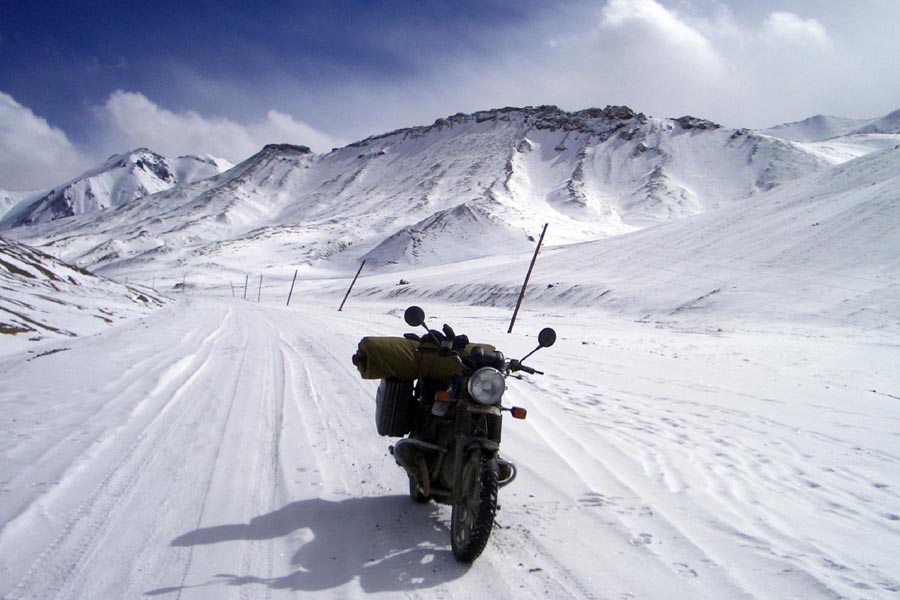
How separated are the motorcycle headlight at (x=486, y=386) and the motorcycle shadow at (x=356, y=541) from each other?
1088 millimetres

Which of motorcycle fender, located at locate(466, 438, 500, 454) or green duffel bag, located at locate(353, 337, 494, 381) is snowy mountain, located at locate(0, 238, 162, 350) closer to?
green duffel bag, located at locate(353, 337, 494, 381)

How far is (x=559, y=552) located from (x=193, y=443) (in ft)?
12.7

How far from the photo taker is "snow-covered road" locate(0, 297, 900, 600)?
11.1 feet

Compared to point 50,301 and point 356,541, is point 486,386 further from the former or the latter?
point 50,301

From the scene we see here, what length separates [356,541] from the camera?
383 centimetres

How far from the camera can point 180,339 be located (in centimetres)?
1362

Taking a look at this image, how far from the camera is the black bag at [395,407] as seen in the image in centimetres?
439

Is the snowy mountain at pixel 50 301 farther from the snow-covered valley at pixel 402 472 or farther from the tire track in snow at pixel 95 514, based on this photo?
the tire track in snow at pixel 95 514

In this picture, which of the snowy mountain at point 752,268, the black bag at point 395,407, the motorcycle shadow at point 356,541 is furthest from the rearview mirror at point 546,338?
the snowy mountain at point 752,268

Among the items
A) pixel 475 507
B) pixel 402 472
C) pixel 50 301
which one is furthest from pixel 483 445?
pixel 50 301

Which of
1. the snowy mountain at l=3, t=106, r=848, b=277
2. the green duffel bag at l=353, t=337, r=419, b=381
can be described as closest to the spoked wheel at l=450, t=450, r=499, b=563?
the green duffel bag at l=353, t=337, r=419, b=381

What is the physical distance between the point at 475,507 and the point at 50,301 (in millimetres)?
17488

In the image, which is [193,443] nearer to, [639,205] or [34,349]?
[34,349]

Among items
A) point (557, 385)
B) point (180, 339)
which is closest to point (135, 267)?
point (180, 339)
